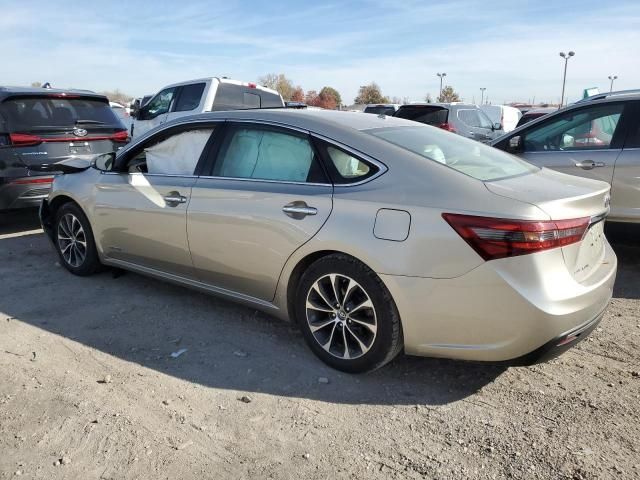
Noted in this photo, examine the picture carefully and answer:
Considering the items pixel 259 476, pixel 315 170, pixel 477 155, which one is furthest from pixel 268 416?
pixel 477 155

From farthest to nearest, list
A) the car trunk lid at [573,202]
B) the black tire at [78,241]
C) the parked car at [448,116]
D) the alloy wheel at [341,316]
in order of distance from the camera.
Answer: the parked car at [448,116] → the black tire at [78,241] → the alloy wheel at [341,316] → the car trunk lid at [573,202]

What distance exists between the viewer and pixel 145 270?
4461 millimetres

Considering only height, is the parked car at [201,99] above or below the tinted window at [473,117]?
above

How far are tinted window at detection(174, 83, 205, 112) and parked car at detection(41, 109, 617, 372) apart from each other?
6724 millimetres

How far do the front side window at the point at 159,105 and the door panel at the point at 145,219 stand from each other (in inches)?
280

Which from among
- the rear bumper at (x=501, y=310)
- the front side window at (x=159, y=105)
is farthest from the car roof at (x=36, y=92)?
the rear bumper at (x=501, y=310)

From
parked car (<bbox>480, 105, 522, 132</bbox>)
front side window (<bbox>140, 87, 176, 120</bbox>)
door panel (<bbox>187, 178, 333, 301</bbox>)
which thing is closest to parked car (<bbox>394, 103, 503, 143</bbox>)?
parked car (<bbox>480, 105, 522, 132</bbox>)

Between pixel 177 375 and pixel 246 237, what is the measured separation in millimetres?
949

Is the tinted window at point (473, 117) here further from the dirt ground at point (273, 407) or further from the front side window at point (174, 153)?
the front side window at point (174, 153)

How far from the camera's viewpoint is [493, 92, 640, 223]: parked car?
500 centimetres

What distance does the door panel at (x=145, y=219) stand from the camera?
4.05 m

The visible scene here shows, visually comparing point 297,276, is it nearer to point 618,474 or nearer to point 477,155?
point 477,155

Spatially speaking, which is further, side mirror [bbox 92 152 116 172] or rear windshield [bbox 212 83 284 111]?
rear windshield [bbox 212 83 284 111]

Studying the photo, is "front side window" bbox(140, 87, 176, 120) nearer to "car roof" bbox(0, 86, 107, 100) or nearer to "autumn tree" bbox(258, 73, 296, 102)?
"car roof" bbox(0, 86, 107, 100)
